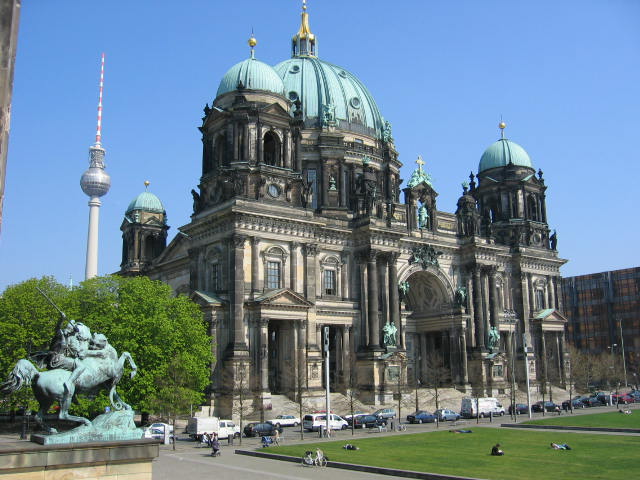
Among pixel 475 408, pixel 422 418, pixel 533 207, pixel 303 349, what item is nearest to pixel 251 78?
pixel 303 349

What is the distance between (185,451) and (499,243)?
2222 inches

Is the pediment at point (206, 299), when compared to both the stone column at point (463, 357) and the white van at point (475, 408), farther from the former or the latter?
the stone column at point (463, 357)

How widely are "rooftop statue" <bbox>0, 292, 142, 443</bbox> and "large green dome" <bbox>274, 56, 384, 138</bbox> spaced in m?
64.0

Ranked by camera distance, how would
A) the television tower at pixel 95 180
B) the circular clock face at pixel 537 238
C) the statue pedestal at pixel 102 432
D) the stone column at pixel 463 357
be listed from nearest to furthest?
the statue pedestal at pixel 102 432 < the stone column at pixel 463 357 < the circular clock face at pixel 537 238 < the television tower at pixel 95 180

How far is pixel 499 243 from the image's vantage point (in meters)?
87.1

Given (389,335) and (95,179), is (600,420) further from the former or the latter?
(95,179)

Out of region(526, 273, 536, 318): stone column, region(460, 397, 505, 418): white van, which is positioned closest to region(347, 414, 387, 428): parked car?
region(460, 397, 505, 418): white van

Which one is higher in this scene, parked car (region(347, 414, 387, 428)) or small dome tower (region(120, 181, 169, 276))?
small dome tower (region(120, 181, 169, 276))

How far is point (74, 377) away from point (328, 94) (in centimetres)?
6833

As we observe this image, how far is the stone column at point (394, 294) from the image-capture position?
69.4 metres

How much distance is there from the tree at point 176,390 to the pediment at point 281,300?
968 cm

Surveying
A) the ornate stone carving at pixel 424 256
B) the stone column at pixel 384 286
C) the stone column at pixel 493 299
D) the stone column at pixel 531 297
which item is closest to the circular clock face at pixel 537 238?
the stone column at pixel 531 297

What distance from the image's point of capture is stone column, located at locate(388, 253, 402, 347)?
69.4 meters

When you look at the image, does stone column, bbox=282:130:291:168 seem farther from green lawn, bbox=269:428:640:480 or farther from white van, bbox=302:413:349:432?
green lawn, bbox=269:428:640:480
